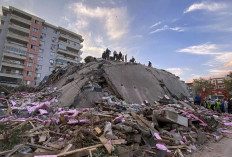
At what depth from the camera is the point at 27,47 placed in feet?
98.4

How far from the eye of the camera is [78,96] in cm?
706

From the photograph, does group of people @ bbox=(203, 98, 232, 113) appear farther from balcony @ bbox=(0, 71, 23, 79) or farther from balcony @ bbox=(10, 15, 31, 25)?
balcony @ bbox=(10, 15, 31, 25)

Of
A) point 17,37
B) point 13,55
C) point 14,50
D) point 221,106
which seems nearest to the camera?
point 221,106

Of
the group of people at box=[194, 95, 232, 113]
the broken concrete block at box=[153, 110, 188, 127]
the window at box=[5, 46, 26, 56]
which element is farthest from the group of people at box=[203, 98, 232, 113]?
the window at box=[5, 46, 26, 56]

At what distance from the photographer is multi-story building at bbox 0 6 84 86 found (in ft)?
90.8

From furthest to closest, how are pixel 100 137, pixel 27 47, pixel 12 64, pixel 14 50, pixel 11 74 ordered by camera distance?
1. pixel 27 47
2. pixel 14 50
3. pixel 12 64
4. pixel 11 74
5. pixel 100 137

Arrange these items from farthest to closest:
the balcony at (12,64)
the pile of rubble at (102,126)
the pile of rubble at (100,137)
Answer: the balcony at (12,64) → the pile of rubble at (102,126) → the pile of rubble at (100,137)

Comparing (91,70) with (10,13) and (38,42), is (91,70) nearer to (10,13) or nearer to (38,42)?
(38,42)

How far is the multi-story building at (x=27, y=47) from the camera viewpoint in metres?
27.7

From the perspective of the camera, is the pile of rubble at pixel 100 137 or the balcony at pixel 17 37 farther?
the balcony at pixel 17 37

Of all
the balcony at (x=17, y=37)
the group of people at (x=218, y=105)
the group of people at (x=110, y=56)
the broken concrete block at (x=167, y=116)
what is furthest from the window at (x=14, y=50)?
the broken concrete block at (x=167, y=116)

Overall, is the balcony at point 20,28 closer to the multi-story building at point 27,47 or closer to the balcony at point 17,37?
the multi-story building at point 27,47

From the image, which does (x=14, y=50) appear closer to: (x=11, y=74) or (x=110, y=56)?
(x=11, y=74)

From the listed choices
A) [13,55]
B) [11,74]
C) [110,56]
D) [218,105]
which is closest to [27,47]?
[13,55]
